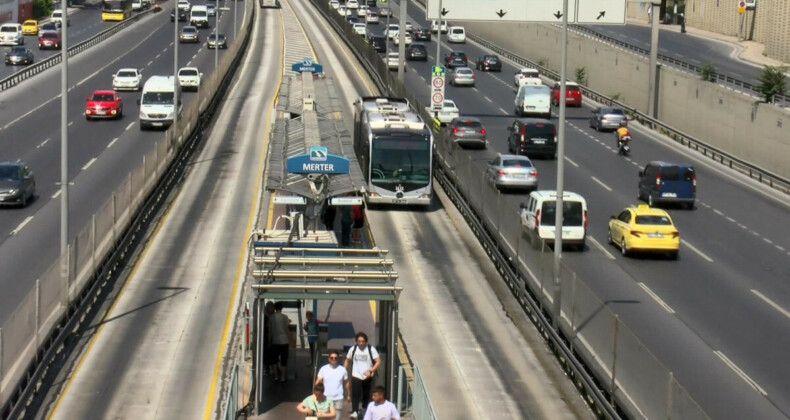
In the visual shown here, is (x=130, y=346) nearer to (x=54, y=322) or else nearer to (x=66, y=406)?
(x=54, y=322)

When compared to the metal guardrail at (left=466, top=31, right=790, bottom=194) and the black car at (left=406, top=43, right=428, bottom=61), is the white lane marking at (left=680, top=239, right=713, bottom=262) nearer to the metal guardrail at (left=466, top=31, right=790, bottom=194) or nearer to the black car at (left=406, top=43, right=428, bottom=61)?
the metal guardrail at (left=466, top=31, right=790, bottom=194)

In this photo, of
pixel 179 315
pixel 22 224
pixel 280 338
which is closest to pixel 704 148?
pixel 22 224

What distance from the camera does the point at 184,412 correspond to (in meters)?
24.6

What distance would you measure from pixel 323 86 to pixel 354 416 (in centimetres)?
3608

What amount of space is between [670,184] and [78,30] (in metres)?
87.7

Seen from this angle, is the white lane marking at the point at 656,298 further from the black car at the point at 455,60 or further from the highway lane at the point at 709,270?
the black car at the point at 455,60

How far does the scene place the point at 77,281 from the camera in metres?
30.7

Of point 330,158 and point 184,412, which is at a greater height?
point 330,158

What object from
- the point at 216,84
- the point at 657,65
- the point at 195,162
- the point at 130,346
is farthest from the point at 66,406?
the point at 657,65

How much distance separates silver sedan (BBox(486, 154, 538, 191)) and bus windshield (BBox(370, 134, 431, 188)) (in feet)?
17.0

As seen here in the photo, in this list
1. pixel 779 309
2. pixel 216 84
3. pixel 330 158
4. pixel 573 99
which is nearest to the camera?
pixel 330 158

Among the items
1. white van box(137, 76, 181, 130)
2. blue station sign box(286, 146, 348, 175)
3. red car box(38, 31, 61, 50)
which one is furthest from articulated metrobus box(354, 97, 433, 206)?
red car box(38, 31, 61, 50)

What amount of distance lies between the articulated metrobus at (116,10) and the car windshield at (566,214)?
97.9 m

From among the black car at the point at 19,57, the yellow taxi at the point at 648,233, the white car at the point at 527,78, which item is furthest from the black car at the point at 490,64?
the yellow taxi at the point at 648,233
